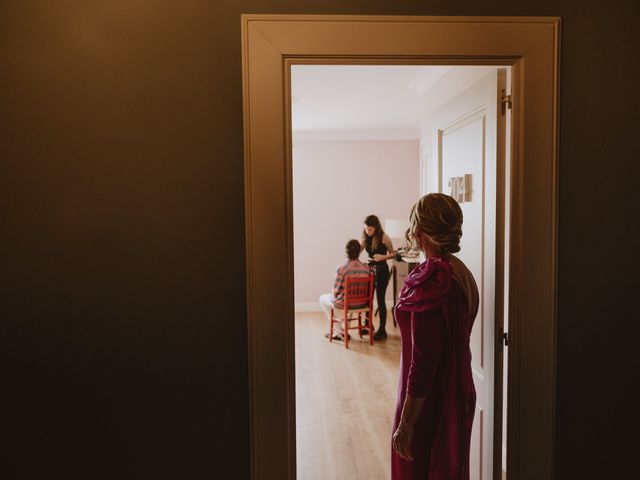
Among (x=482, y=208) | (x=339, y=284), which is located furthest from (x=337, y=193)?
(x=482, y=208)

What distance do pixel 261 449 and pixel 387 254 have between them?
15.6ft

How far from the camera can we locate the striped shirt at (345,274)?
19.0ft

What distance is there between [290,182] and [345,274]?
159 inches

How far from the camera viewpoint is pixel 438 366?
1.79m

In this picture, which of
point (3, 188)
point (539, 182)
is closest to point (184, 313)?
point (3, 188)

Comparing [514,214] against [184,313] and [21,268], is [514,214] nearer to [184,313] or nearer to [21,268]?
[184,313]

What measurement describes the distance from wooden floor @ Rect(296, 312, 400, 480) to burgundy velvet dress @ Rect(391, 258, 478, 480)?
1.49 metres

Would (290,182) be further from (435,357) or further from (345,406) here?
(345,406)

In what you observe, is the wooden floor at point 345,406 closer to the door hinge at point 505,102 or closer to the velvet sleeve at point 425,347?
the velvet sleeve at point 425,347

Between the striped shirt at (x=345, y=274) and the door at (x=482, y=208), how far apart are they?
3.30 meters

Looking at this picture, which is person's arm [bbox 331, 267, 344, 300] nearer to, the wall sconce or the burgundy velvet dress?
the wall sconce

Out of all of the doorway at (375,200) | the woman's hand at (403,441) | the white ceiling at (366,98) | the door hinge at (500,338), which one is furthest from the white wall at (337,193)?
the woman's hand at (403,441)

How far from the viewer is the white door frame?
1.79m

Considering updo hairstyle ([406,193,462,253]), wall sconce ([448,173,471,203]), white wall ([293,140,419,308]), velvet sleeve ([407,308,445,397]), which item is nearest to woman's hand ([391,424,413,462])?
velvet sleeve ([407,308,445,397])
